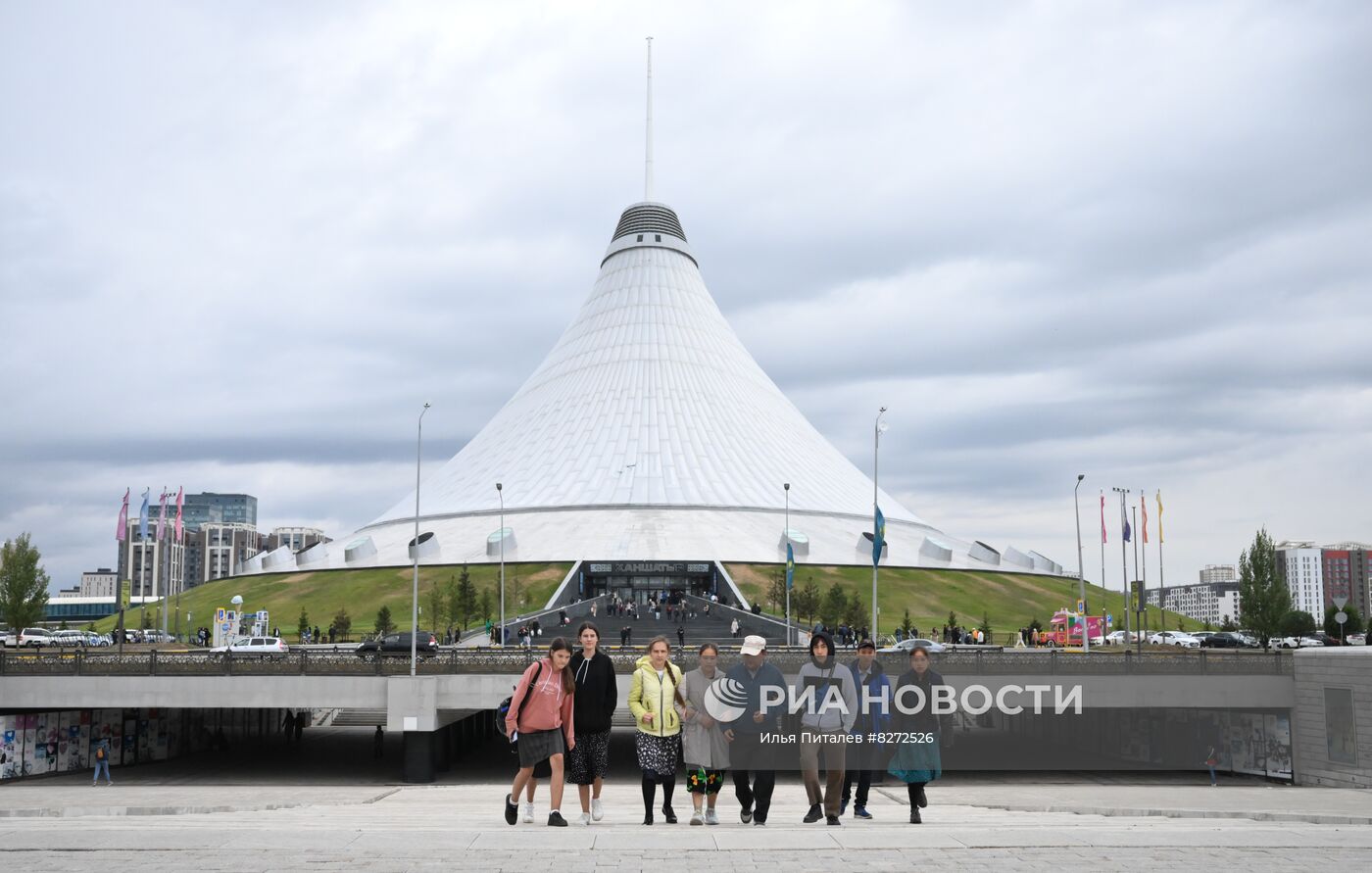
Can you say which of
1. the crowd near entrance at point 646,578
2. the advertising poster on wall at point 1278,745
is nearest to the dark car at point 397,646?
the advertising poster on wall at point 1278,745

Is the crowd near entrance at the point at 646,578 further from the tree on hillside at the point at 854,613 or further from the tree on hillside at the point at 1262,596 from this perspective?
the tree on hillside at the point at 1262,596

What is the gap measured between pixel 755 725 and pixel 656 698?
2.73 feet

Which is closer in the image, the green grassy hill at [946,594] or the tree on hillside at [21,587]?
the tree on hillside at [21,587]

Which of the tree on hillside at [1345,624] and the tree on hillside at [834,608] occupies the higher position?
the tree on hillside at [834,608]

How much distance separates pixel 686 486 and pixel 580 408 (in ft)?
39.1

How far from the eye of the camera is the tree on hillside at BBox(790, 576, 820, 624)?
2026 inches

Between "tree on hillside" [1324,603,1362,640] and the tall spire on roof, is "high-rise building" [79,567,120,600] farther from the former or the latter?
"tree on hillside" [1324,603,1362,640]

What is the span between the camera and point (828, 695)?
941 cm

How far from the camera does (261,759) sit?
3014 cm

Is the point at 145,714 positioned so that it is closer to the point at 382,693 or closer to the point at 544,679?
the point at 382,693

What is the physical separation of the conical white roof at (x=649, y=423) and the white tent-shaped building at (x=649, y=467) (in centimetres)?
14

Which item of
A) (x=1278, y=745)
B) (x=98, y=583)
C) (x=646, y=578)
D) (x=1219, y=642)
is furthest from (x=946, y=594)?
(x=98, y=583)

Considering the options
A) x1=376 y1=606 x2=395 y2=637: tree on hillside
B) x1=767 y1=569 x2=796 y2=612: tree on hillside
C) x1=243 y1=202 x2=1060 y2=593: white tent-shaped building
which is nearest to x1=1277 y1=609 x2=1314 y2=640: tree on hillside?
Answer: x1=243 y1=202 x2=1060 y2=593: white tent-shaped building

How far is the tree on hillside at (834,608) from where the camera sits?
51.6m
